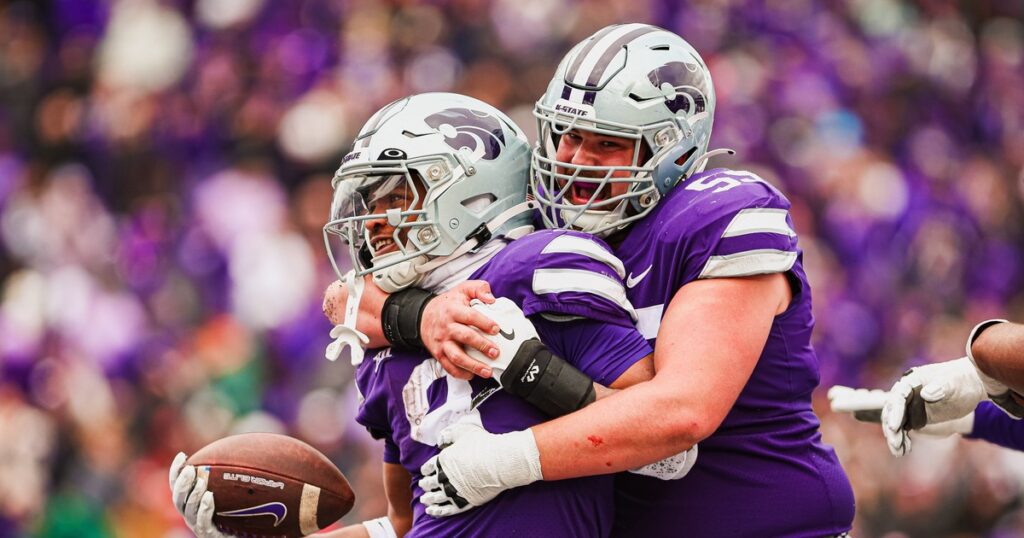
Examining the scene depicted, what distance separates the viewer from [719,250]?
262cm

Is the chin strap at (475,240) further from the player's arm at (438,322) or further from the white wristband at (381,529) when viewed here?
the white wristband at (381,529)

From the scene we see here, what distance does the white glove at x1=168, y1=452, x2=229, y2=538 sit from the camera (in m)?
2.86

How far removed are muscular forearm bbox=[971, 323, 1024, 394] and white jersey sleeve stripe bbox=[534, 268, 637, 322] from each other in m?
0.97

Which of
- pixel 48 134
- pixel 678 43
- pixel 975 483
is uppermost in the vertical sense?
pixel 678 43

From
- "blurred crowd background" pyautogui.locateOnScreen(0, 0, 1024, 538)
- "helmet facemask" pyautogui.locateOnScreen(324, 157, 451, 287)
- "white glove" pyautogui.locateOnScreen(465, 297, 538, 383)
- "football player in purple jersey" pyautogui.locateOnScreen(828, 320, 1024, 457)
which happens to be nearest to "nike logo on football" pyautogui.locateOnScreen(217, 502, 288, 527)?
"helmet facemask" pyautogui.locateOnScreen(324, 157, 451, 287)

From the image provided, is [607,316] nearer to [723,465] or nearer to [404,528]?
[723,465]

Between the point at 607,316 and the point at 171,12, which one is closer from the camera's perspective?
the point at 607,316

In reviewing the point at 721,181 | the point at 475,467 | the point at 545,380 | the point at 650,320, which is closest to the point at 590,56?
the point at 721,181

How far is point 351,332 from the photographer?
9.05ft

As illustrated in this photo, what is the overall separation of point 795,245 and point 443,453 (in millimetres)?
847

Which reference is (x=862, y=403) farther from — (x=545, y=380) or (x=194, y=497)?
(x=194, y=497)

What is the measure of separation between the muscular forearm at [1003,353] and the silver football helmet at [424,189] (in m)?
1.09

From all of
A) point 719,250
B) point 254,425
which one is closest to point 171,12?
point 254,425

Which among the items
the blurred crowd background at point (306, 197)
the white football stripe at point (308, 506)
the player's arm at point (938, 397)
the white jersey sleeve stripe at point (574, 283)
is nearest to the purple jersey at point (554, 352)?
the white jersey sleeve stripe at point (574, 283)
